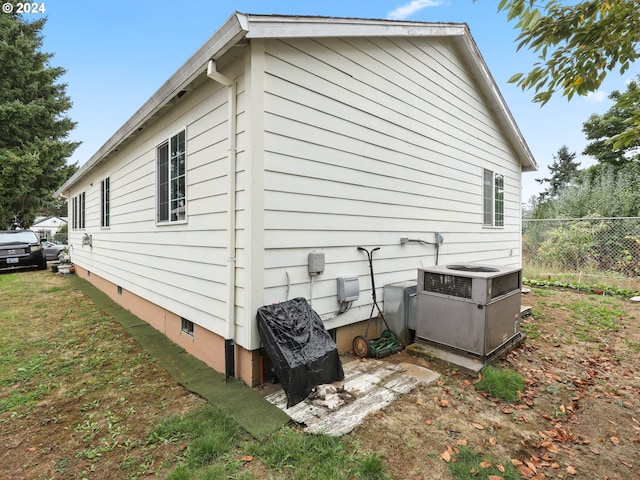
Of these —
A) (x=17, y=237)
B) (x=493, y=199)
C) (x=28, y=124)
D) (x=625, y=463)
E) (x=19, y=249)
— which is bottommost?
(x=625, y=463)

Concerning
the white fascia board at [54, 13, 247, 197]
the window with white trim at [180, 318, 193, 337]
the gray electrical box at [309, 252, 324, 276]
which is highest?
the white fascia board at [54, 13, 247, 197]

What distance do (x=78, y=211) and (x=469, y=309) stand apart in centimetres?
1227

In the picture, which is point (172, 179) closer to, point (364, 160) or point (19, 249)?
point (364, 160)

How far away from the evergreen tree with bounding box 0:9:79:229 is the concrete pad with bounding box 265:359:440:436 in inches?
789

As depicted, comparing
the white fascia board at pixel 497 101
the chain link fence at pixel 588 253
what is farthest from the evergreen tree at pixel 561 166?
the white fascia board at pixel 497 101

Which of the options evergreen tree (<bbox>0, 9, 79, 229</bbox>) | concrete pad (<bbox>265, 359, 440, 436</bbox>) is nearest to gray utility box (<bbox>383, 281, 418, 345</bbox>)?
concrete pad (<bbox>265, 359, 440, 436</bbox>)

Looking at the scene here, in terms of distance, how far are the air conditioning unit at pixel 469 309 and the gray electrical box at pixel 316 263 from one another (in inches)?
55.2

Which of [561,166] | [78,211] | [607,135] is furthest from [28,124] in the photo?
[561,166]

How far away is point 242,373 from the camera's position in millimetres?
3227

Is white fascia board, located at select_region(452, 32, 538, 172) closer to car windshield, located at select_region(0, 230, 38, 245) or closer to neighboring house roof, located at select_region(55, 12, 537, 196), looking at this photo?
neighboring house roof, located at select_region(55, 12, 537, 196)

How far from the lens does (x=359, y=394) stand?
296 cm

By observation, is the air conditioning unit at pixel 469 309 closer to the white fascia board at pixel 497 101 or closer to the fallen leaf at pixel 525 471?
the fallen leaf at pixel 525 471

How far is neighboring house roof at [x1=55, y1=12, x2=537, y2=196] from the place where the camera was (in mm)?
2838

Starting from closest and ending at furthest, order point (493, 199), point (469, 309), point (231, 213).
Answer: point (231, 213)
point (469, 309)
point (493, 199)
